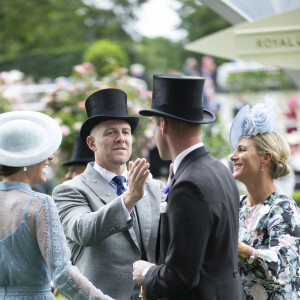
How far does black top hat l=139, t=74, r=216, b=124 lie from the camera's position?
3160 mm

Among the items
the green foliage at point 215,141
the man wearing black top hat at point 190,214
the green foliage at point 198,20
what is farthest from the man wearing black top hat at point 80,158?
the green foliage at point 198,20

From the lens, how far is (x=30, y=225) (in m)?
3.25

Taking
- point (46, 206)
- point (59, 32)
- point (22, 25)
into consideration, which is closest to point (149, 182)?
point (46, 206)

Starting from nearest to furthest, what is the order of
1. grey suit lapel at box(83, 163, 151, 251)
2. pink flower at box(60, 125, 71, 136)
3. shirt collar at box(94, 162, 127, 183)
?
grey suit lapel at box(83, 163, 151, 251) < shirt collar at box(94, 162, 127, 183) < pink flower at box(60, 125, 71, 136)

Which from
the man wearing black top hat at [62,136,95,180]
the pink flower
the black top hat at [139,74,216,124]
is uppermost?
the black top hat at [139,74,216,124]

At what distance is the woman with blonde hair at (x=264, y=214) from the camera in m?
3.65

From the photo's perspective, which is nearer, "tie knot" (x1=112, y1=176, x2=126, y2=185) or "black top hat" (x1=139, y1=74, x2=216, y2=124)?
"black top hat" (x1=139, y1=74, x2=216, y2=124)

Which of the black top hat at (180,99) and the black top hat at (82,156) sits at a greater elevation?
the black top hat at (180,99)

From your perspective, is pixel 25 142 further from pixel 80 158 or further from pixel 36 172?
pixel 80 158

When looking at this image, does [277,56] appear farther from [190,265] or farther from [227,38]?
[190,265]

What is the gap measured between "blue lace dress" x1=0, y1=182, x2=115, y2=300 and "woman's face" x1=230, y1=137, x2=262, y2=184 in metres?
1.20

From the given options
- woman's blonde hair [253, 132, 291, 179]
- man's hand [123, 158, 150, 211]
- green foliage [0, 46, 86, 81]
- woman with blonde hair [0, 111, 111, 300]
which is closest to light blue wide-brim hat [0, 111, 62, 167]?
woman with blonde hair [0, 111, 111, 300]

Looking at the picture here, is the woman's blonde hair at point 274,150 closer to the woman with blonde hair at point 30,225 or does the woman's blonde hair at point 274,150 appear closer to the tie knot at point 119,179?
the tie knot at point 119,179

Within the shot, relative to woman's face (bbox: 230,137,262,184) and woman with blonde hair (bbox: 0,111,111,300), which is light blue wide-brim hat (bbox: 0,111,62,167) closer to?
woman with blonde hair (bbox: 0,111,111,300)
